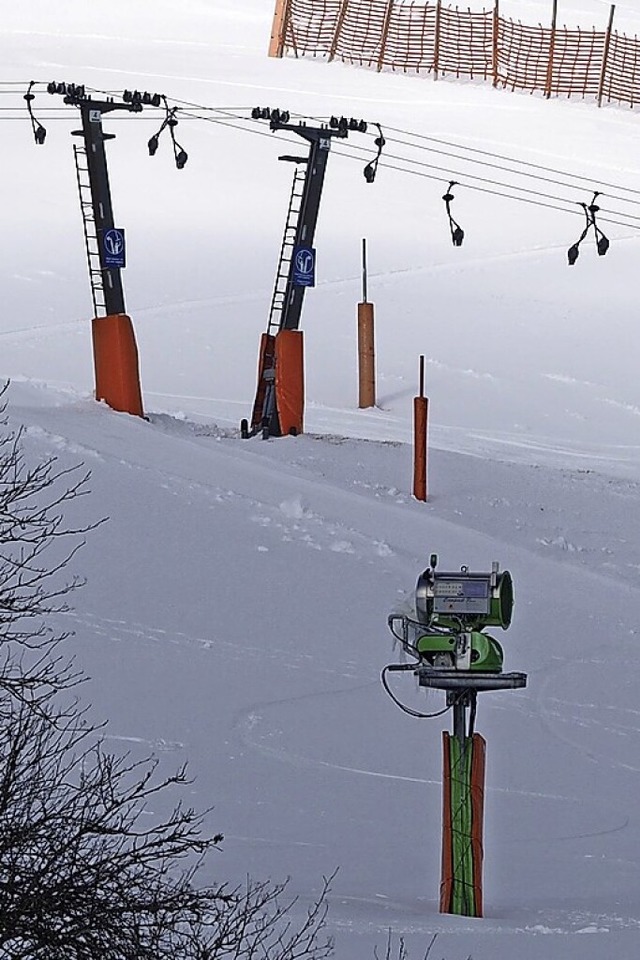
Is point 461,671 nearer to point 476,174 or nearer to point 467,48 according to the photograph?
point 476,174

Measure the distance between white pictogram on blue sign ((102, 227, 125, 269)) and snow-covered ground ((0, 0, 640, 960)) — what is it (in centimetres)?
132

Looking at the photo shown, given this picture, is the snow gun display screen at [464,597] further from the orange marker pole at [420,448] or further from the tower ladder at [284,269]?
the tower ladder at [284,269]

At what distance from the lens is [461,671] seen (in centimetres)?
809

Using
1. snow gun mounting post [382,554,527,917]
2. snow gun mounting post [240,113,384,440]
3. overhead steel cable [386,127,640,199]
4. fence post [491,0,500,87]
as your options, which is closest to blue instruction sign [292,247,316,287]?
snow gun mounting post [240,113,384,440]

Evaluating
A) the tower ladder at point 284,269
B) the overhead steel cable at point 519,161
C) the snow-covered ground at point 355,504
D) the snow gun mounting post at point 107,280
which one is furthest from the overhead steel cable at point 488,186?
the snow gun mounting post at point 107,280

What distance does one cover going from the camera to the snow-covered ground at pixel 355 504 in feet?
33.1

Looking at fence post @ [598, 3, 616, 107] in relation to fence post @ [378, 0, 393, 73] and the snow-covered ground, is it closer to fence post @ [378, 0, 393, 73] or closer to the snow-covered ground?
the snow-covered ground

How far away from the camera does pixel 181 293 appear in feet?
84.0

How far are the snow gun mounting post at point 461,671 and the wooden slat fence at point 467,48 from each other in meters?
31.5

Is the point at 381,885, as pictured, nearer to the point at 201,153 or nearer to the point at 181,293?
the point at 181,293

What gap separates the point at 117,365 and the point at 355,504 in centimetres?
316

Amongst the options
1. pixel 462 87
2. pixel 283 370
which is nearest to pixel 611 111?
pixel 462 87

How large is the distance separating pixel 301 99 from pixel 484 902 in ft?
89.9

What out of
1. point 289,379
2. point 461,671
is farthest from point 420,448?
point 461,671
